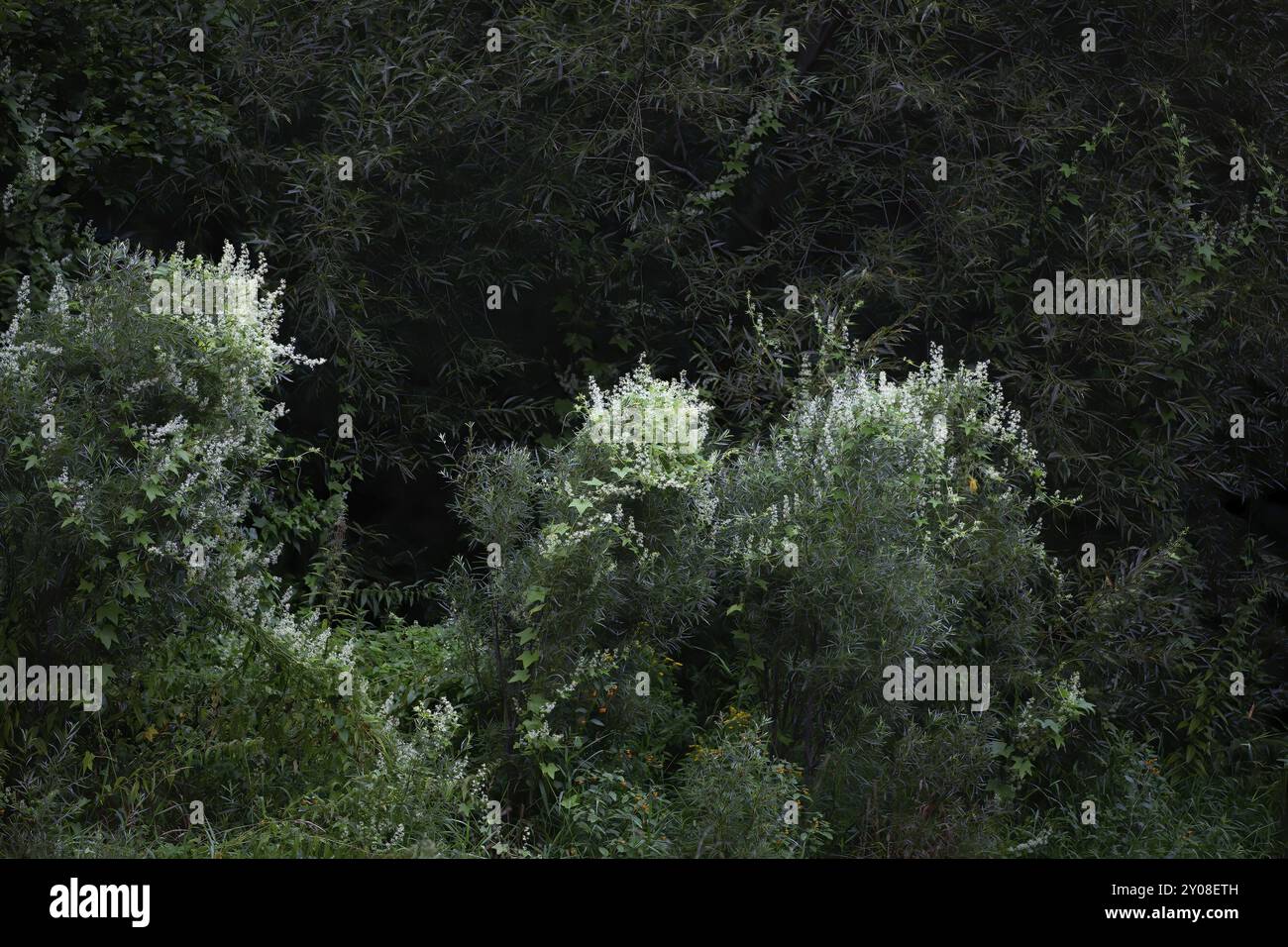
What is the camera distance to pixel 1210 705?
21.8 feet

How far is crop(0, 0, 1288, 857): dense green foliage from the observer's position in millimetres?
5195

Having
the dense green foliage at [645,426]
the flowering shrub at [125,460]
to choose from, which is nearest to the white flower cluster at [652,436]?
the dense green foliage at [645,426]

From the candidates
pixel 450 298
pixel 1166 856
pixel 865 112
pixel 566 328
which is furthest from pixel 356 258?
pixel 1166 856

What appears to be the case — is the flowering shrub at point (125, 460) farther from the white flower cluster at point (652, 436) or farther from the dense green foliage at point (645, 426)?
the white flower cluster at point (652, 436)

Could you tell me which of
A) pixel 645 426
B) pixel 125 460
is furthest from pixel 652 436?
pixel 125 460

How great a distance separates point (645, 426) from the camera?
548 cm

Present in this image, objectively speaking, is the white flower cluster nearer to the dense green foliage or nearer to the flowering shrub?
the dense green foliage

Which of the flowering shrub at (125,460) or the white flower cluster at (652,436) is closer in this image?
the flowering shrub at (125,460)

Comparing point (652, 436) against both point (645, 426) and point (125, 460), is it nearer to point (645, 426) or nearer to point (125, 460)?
point (645, 426)

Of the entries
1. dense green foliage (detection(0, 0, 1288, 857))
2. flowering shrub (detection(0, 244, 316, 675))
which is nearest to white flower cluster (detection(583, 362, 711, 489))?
dense green foliage (detection(0, 0, 1288, 857))

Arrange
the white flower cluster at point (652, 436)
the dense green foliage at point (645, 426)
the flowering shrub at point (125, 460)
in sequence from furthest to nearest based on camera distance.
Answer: the white flower cluster at point (652, 436), the dense green foliage at point (645, 426), the flowering shrub at point (125, 460)

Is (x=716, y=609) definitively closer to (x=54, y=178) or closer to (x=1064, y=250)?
(x=1064, y=250)

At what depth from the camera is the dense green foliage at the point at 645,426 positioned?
5.20 meters

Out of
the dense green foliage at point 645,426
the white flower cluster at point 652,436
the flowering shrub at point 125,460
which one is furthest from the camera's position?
the white flower cluster at point 652,436
